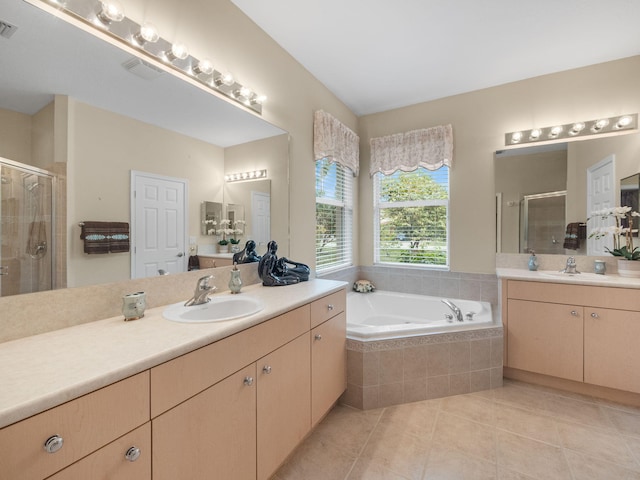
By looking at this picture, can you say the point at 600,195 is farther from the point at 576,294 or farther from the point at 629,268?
the point at 576,294

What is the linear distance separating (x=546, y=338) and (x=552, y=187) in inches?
54.5

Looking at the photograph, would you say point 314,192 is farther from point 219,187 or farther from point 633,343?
point 633,343

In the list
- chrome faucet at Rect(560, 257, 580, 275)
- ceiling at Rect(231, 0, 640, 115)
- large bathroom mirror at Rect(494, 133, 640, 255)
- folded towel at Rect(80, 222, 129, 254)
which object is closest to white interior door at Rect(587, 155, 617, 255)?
large bathroom mirror at Rect(494, 133, 640, 255)

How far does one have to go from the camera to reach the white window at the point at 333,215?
2.87 m

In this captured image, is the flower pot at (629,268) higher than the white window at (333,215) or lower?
lower

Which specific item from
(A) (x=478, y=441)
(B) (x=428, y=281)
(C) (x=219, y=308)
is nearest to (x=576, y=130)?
(B) (x=428, y=281)

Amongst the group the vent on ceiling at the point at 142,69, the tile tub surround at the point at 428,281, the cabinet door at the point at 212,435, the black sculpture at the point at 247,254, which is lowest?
the cabinet door at the point at 212,435

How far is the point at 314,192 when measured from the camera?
268 centimetres

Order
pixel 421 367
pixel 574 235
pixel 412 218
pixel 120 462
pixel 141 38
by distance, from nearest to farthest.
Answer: pixel 120 462 < pixel 141 38 < pixel 421 367 < pixel 574 235 < pixel 412 218

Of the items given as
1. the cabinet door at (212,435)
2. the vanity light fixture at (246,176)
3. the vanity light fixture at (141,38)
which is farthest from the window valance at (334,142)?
the cabinet door at (212,435)

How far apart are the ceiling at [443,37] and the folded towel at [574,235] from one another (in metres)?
1.39

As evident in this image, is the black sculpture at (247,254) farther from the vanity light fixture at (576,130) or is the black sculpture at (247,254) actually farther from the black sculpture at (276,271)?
the vanity light fixture at (576,130)

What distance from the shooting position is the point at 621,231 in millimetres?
2336

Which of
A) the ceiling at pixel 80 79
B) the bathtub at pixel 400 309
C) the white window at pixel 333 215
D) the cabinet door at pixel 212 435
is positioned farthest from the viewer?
the white window at pixel 333 215
